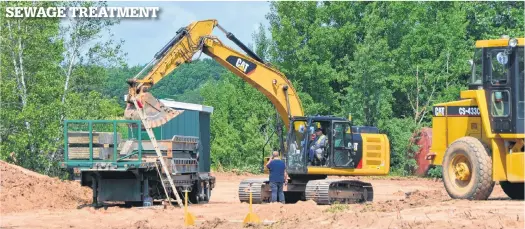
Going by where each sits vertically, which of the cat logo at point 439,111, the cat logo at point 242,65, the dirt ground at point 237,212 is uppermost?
the cat logo at point 242,65

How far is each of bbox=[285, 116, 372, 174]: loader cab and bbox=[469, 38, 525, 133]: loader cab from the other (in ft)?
22.1

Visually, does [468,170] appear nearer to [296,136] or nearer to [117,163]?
[296,136]

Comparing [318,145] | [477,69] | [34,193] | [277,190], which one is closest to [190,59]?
[318,145]

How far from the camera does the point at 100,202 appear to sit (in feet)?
90.3

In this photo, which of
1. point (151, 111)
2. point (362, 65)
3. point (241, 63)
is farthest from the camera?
point (362, 65)

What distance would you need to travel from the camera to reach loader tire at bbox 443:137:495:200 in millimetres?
21219

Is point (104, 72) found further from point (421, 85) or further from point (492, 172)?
point (492, 172)

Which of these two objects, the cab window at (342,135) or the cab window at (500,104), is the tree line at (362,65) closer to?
the cab window at (342,135)

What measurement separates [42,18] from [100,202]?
15388mm

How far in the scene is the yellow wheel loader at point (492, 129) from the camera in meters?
20.9

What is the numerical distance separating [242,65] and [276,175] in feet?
12.6

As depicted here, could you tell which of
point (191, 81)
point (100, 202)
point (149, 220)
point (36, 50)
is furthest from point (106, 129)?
point (191, 81)

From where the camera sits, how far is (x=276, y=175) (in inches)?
1069

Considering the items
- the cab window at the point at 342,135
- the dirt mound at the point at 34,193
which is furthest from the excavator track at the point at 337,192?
the dirt mound at the point at 34,193
